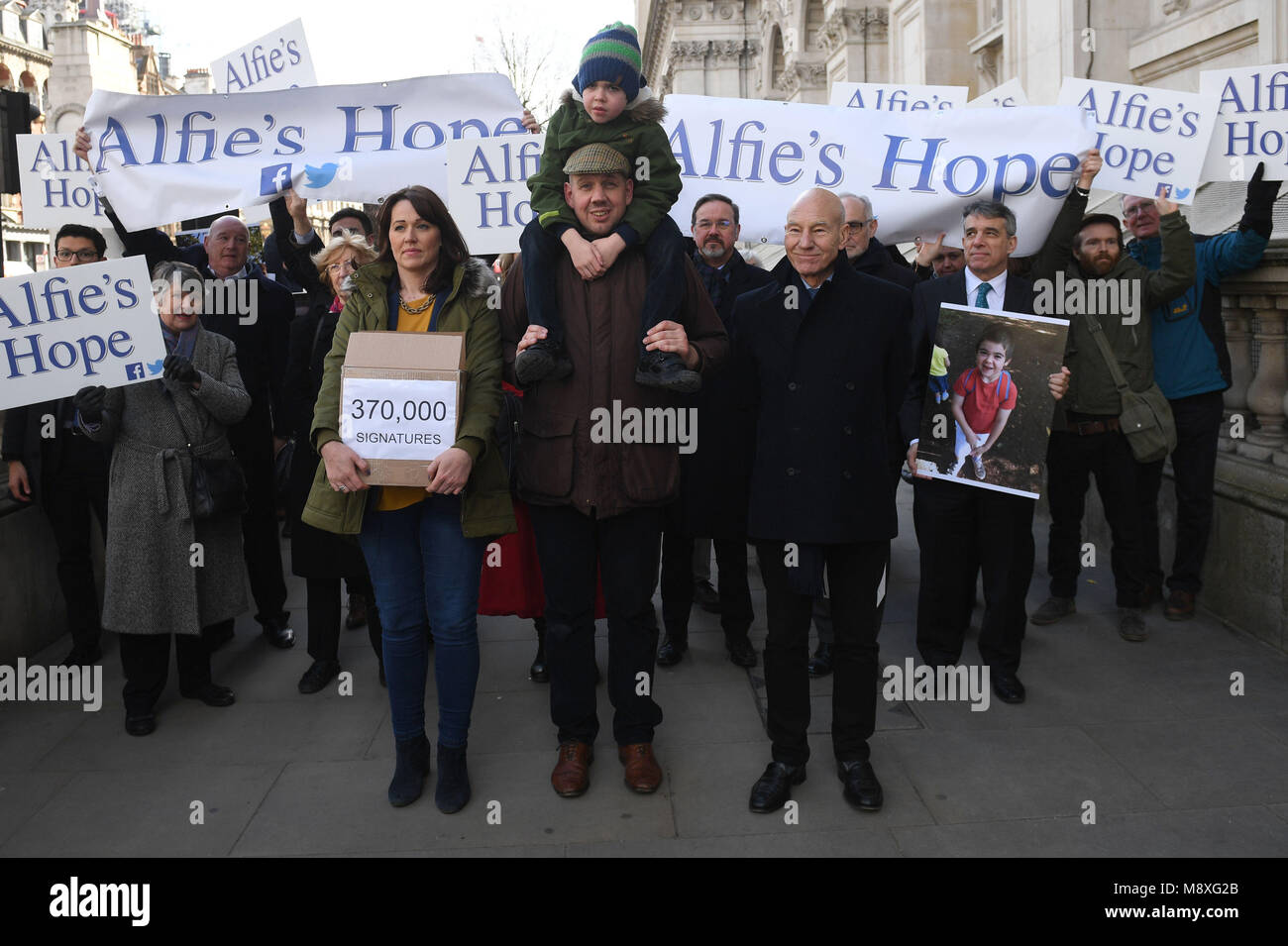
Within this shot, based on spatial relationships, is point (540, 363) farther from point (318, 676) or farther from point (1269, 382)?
point (1269, 382)

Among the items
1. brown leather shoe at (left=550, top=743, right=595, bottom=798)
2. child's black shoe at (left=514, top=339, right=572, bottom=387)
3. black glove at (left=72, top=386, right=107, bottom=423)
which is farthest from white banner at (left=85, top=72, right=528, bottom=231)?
brown leather shoe at (left=550, top=743, right=595, bottom=798)

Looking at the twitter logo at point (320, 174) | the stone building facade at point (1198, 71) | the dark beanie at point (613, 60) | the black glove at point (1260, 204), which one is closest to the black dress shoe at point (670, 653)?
the dark beanie at point (613, 60)

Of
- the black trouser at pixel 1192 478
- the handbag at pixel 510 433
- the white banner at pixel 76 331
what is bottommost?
the black trouser at pixel 1192 478

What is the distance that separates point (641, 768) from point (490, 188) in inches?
140

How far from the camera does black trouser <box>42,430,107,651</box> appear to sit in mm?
5512

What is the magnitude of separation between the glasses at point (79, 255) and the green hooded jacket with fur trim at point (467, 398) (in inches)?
87.7

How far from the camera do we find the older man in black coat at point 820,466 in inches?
152

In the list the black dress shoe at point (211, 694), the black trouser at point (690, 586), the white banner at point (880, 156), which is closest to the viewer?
the black dress shoe at point (211, 694)

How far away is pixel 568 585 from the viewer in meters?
4.06

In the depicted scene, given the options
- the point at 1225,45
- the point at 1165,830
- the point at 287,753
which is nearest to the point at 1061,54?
the point at 1225,45

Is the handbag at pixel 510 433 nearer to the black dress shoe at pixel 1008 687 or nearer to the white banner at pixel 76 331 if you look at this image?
the white banner at pixel 76 331

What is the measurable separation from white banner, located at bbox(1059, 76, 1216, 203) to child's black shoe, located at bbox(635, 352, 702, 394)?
3.19m

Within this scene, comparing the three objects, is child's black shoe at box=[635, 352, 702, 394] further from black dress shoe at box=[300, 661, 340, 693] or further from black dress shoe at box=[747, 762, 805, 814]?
black dress shoe at box=[300, 661, 340, 693]

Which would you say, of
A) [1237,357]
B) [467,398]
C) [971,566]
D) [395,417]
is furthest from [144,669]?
[1237,357]
